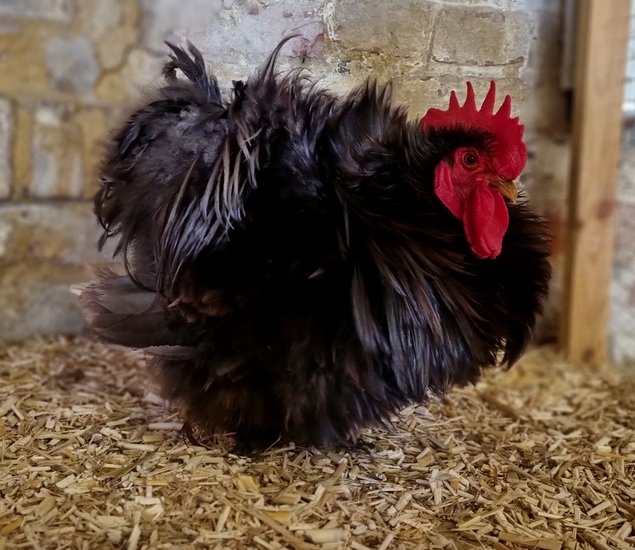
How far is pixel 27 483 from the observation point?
120 centimetres

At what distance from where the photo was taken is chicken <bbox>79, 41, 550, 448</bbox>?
1.18 meters

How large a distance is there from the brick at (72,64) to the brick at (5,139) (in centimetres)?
19

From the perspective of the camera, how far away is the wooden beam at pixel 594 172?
2.34 meters

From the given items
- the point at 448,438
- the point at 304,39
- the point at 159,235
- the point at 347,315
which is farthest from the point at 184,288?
the point at 448,438

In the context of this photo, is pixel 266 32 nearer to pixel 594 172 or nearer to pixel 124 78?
pixel 124 78

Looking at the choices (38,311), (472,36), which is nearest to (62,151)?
(38,311)

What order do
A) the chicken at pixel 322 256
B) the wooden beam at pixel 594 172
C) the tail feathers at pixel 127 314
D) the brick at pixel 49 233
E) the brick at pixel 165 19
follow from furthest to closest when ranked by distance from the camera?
the wooden beam at pixel 594 172
the brick at pixel 49 233
the brick at pixel 165 19
the tail feathers at pixel 127 314
the chicken at pixel 322 256

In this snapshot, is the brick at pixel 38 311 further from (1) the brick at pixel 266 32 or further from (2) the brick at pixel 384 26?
(2) the brick at pixel 384 26

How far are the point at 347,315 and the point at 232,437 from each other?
1.27 ft

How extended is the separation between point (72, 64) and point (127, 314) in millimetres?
1307

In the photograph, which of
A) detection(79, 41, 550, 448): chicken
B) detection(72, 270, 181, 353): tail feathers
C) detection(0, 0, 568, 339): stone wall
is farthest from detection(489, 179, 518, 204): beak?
detection(0, 0, 568, 339): stone wall

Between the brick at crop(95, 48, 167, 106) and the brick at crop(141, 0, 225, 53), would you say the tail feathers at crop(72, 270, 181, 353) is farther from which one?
the brick at crop(95, 48, 167, 106)

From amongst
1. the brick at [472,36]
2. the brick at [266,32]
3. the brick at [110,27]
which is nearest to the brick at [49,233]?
the brick at [110,27]

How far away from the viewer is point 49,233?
227 centimetres
